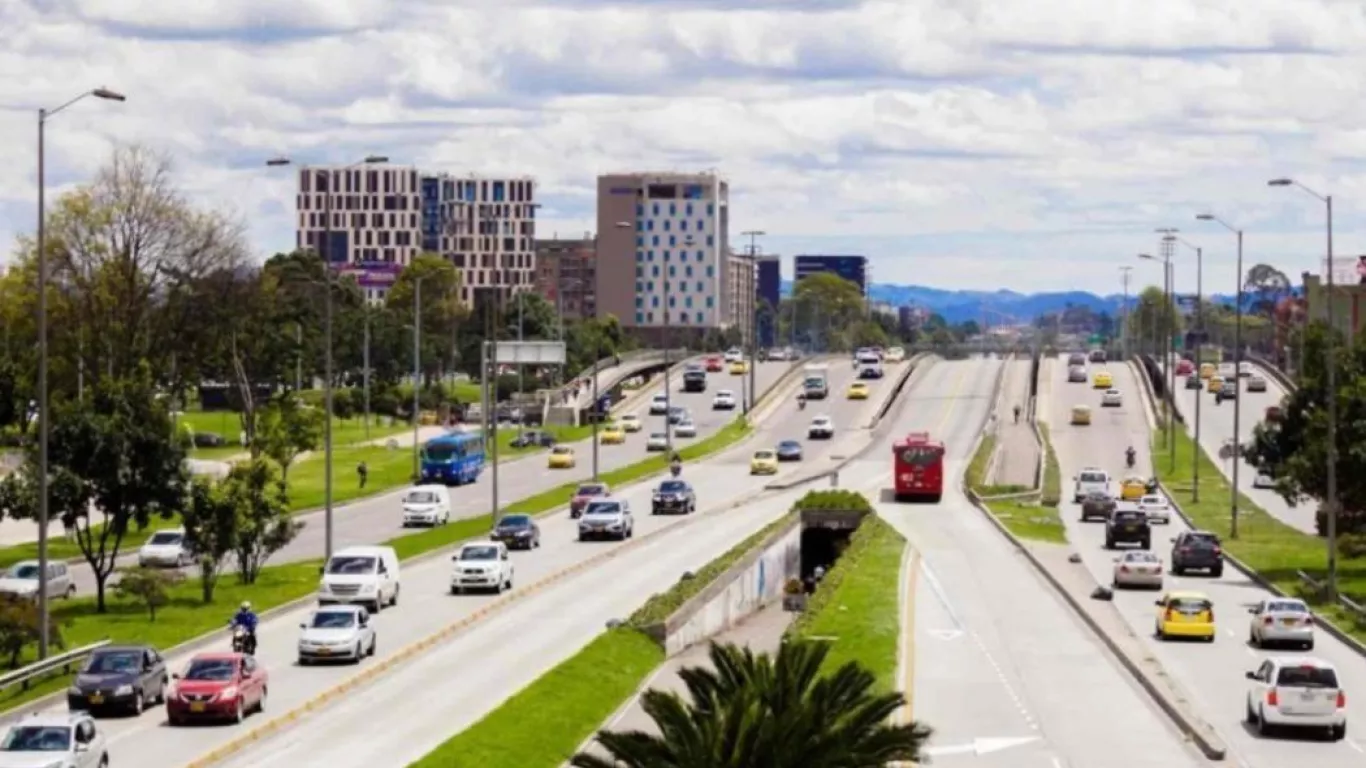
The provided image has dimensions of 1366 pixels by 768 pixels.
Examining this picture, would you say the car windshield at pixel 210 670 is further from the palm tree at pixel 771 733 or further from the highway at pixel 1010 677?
the palm tree at pixel 771 733

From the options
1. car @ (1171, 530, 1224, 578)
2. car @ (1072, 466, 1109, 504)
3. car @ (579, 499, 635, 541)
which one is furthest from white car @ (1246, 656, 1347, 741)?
car @ (1072, 466, 1109, 504)

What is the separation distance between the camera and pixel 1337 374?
81.4 meters

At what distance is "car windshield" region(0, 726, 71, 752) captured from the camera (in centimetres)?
3519

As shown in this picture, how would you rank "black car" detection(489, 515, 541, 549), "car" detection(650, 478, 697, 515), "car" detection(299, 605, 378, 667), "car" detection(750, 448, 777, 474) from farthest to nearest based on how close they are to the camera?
"car" detection(750, 448, 777, 474), "car" detection(650, 478, 697, 515), "black car" detection(489, 515, 541, 549), "car" detection(299, 605, 378, 667)

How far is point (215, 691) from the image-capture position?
4256cm

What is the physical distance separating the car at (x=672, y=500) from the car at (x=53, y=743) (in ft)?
207

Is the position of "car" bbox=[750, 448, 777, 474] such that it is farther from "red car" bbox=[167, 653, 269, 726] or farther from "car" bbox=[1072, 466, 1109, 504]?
"red car" bbox=[167, 653, 269, 726]

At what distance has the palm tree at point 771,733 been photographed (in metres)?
26.4

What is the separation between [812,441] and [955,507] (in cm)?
4027

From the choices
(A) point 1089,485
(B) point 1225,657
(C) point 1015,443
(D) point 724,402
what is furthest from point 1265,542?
(D) point 724,402

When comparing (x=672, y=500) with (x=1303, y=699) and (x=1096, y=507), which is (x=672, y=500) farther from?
(x=1303, y=699)

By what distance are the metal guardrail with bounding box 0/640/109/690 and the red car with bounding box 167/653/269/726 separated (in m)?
2.73

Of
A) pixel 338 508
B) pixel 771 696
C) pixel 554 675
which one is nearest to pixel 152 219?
pixel 338 508

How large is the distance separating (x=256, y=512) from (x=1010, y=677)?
75.0 ft
